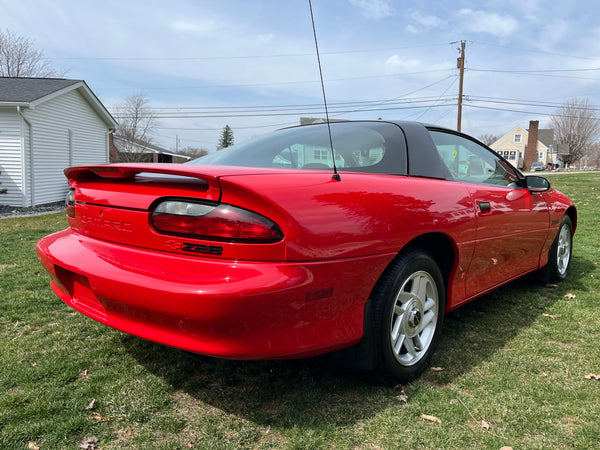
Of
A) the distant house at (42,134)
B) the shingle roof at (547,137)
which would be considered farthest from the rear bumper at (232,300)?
the shingle roof at (547,137)

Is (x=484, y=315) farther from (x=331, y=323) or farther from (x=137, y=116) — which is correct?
(x=137, y=116)

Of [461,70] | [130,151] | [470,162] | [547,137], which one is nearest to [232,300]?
[470,162]

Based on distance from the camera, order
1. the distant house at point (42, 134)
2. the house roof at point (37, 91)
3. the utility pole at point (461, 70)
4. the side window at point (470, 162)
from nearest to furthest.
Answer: the side window at point (470, 162) → the house roof at point (37, 91) → the distant house at point (42, 134) → the utility pole at point (461, 70)

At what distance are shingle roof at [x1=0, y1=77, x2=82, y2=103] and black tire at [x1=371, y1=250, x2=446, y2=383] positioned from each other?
13.8 meters

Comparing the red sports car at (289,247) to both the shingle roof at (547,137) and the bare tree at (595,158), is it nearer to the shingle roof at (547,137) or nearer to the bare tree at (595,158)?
the shingle roof at (547,137)

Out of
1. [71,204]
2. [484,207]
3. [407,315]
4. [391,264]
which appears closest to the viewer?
[391,264]

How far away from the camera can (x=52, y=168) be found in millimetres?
14609

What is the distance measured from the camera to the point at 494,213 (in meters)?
2.90

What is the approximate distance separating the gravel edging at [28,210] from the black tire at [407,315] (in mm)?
11998

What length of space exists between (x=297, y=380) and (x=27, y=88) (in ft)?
52.0

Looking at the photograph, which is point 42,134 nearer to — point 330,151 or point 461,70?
point 330,151

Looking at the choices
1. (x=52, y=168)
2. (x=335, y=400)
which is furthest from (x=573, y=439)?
(x=52, y=168)

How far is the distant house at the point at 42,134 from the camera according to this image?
13.0m

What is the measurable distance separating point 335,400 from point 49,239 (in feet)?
6.03
